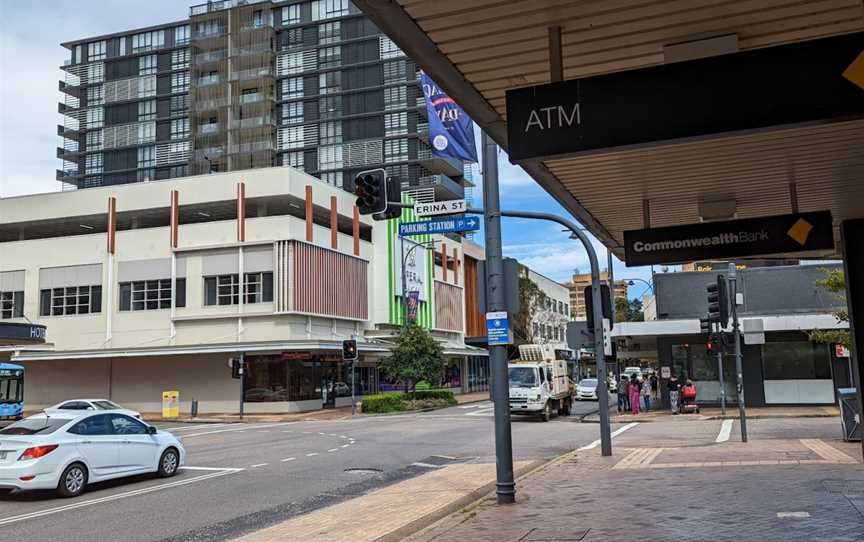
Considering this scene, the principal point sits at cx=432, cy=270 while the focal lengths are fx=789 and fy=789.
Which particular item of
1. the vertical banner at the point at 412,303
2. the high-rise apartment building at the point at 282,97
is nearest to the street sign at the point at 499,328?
the vertical banner at the point at 412,303

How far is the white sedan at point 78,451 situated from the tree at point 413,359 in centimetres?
2636

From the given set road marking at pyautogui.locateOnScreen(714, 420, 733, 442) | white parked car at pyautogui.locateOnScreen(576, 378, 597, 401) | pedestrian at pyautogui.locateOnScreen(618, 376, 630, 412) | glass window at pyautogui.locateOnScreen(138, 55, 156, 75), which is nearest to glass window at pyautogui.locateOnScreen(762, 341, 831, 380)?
pedestrian at pyautogui.locateOnScreen(618, 376, 630, 412)

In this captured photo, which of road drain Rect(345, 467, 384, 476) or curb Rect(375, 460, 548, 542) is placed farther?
road drain Rect(345, 467, 384, 476)

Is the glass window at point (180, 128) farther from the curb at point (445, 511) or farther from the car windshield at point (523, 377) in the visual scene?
the curb at point (445, 511)

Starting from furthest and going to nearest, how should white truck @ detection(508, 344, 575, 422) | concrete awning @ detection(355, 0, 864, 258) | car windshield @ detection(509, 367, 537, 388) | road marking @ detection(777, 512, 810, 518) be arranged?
car windshield @ detection(509, 367, 537, 388) → white truck @ detection(508, 344, 575, 422) → road marking @ detection(777, 512, 810, 518) → concrete awning @ detection(355, 0, 864, 258)

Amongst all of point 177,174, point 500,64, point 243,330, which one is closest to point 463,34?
point 500,64

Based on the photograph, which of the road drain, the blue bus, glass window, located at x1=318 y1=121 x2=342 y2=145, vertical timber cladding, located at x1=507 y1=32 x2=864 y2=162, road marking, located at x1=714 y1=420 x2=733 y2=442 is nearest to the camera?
vertical timber cladding, located at x1=507 y1=32 x2=864 y2=162

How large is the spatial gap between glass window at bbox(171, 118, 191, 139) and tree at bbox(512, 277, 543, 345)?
4242 cm

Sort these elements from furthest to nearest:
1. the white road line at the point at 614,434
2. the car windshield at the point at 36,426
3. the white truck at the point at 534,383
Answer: the white truck at the point at 534,383 → the white road line at the point at 614,434 → the car windshield at the point at 36,426

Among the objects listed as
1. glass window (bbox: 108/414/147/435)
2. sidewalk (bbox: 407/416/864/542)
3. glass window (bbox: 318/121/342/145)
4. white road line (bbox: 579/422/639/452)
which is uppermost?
glass window (bbox: 318/121/342/145)

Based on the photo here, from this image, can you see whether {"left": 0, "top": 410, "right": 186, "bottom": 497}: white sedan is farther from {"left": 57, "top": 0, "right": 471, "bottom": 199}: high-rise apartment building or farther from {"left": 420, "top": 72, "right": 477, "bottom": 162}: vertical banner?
{"left": 57, "top": 0, "right": 471, "bottom": 199}: high-rise apartment building

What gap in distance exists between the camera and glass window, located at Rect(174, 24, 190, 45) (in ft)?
291

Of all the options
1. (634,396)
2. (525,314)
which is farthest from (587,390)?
(525,314)

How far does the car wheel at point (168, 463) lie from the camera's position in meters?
15.5
